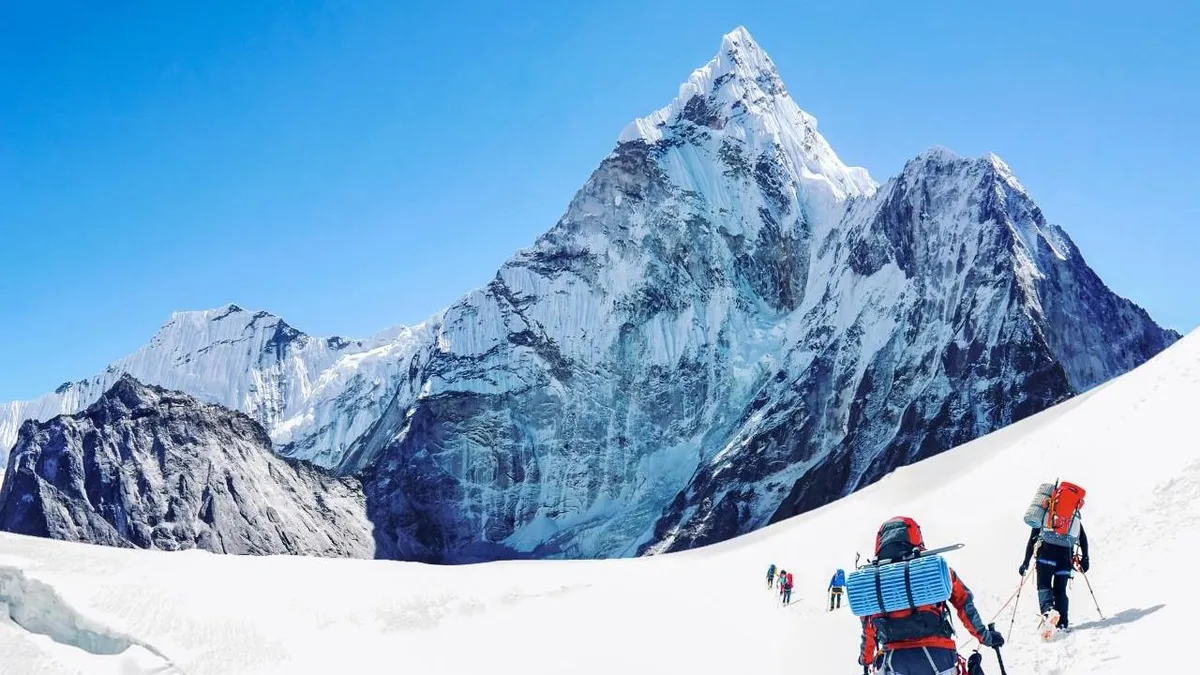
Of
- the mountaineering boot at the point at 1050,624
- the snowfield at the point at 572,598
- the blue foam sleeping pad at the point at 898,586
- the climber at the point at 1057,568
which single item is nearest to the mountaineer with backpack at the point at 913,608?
the blue foam sleeping pad at the point at 898,586

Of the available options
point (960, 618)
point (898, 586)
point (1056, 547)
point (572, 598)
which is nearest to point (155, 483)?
point (572, 598)

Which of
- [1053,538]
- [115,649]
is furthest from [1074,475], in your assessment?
[115,649]

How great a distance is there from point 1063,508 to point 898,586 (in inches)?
261

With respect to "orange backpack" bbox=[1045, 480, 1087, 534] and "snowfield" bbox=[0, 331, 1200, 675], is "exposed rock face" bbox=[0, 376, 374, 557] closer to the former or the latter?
"snowfield" bbox=[0, 331, 1200, 675]

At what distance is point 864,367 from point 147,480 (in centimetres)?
13221

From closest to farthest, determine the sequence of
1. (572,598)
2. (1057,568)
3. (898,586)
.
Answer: (898,586)
(1057,568)
(572,598)

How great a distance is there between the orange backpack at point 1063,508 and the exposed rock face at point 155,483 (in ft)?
472

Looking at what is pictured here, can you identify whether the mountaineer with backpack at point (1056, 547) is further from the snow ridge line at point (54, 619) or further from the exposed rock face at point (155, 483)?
the exposed rock face at point (155, 483)

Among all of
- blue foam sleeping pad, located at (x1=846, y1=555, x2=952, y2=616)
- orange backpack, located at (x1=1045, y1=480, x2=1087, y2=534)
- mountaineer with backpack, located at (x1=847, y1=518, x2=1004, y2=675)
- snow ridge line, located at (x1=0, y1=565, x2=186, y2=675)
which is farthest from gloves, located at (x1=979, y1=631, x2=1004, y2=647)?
snow ridge line, located at (x1=0, y1=565, x2=186, y2=675)

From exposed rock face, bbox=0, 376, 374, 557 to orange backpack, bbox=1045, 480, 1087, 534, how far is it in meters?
144

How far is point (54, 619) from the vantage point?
1064 inches

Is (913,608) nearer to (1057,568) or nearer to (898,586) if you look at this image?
(898,586)

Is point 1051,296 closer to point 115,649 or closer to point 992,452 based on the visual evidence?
point 992,452

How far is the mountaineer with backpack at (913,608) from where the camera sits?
11.6m
